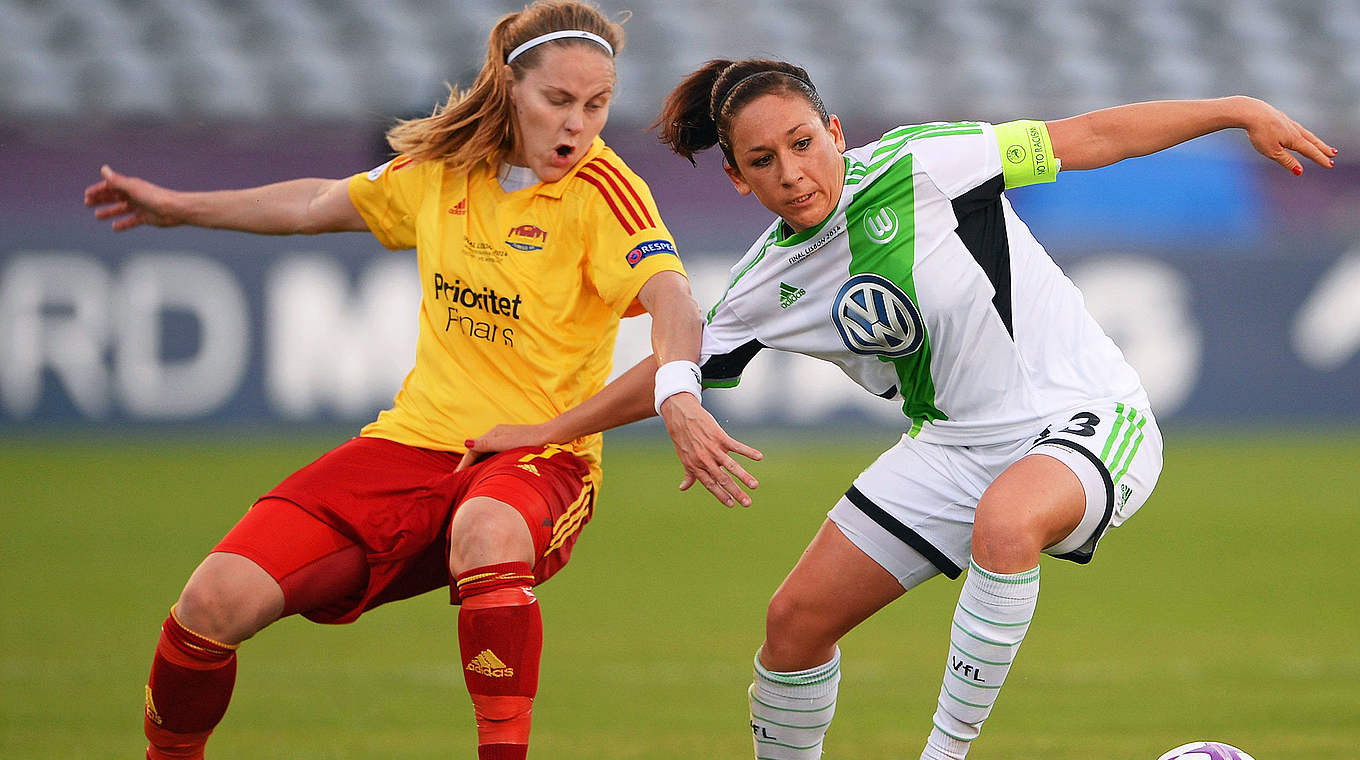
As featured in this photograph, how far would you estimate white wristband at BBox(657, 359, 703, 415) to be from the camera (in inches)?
159

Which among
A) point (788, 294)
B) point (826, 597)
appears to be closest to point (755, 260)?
point (788, 294)

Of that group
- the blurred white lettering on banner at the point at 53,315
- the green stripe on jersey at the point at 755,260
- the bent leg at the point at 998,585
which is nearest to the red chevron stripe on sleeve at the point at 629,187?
the green stripe on jersey at the point at 755,260

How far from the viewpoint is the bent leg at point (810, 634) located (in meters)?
4.25

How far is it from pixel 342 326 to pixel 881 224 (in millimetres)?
8115

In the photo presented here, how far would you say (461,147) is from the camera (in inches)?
175

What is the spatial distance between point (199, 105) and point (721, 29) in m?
5.10

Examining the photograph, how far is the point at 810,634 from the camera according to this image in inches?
168

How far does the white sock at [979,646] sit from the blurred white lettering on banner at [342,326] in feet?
26.9

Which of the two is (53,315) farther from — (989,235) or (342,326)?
(989,235)

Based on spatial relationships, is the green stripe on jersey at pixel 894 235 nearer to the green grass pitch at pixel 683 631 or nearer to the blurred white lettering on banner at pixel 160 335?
the green grass pitch at pixel 683 631

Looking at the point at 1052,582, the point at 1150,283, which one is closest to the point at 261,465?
the point at 1052,582

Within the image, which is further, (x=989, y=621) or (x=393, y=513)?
(x=393, y=513)

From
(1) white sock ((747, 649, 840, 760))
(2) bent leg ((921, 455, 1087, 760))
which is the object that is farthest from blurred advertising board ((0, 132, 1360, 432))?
(2) bent leg ((921, 455, 1087, 760))

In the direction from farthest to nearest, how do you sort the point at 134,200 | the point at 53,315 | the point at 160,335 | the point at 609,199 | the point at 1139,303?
1. the point at 1139,303
2. the point at 160,335
3. the point at 53,315
4. the point at 134,200
5. the point at 609,199
